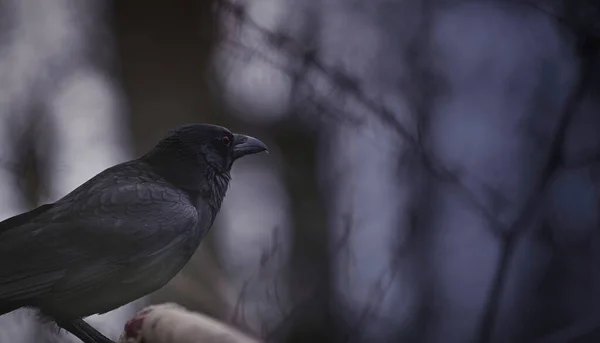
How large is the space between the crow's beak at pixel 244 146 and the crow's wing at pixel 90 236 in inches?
14.3

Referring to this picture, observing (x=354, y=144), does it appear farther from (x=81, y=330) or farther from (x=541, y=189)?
(x=541, y=189)

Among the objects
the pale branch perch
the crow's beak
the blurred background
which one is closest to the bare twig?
the blurred background

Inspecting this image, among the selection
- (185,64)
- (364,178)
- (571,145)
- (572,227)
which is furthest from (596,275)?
(185,64)

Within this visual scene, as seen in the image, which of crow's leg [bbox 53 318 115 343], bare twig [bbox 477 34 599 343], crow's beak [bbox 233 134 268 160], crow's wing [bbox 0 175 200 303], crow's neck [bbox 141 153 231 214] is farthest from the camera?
crow's beak [bbox 233 134 268 160]

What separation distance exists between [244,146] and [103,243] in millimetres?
768

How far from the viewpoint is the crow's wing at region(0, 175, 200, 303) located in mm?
2793

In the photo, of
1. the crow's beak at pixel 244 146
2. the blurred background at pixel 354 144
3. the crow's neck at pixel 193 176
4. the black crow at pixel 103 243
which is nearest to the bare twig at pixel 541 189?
the blurred background at pixel 354 144

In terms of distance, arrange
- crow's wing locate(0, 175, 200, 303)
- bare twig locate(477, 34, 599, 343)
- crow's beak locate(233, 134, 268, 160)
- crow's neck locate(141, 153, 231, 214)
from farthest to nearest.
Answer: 1. crow's beak locate(233, 134, 268, 160)
2. crow's neck locate(141, 153, 231, 214)
3. crow's wing locate(0, 175, 200, 303)
4. bare twig locate(477, 34, 599, 343)

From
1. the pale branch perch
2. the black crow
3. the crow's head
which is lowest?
the pale branch perch

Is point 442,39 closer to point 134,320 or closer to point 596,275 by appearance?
point 596,275

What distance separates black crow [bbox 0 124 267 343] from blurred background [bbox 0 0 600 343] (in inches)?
12.0

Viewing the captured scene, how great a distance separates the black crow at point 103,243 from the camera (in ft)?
9.18

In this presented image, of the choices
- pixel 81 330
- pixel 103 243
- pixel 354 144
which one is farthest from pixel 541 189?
pixel 354 144

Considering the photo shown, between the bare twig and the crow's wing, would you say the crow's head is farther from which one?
the bare twig
